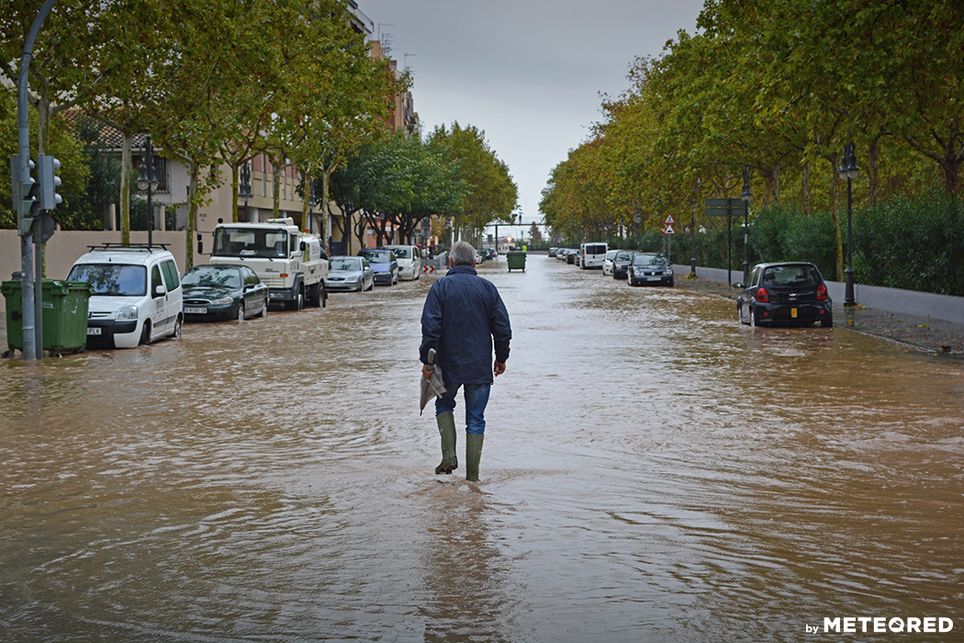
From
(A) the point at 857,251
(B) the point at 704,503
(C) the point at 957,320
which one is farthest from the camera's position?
(A) the point at 857,251

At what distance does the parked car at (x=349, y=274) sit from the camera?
5128 centimetres

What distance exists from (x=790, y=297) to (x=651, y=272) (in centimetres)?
2986

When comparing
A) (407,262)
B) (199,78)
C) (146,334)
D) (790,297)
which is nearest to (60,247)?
(199,78)

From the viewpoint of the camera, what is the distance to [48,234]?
2052cm

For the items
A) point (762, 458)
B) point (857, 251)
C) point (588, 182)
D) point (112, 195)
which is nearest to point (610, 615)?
point (762, 458)

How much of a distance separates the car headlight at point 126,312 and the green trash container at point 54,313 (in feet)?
4.51

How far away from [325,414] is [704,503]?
5851mm

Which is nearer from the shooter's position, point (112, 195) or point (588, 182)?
point (112, 195)

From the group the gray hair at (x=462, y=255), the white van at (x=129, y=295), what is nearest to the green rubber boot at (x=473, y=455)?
the gray hair at (x=462, y=255)

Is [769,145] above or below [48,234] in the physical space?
above

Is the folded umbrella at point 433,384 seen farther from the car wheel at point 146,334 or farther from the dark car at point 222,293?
the dark car at point 222,293

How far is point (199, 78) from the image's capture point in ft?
114

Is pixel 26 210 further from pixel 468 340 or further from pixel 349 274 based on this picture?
pixel 349 274

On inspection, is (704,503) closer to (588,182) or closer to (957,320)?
(957,320)
